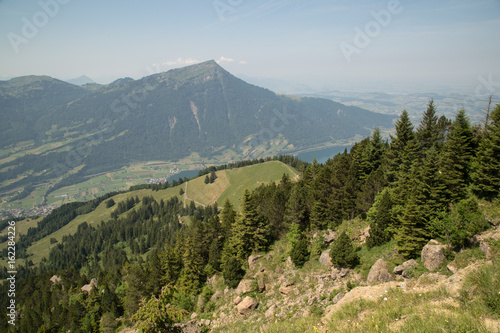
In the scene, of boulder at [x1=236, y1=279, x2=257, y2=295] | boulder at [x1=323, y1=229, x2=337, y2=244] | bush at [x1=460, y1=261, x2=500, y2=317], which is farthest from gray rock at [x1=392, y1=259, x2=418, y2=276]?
boulder at [x1=236, y1=279, x2=257, y2=295]

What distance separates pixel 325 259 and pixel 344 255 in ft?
14.2

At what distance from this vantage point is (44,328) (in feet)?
214

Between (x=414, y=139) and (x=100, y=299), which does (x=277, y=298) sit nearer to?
(x=414, y=139)

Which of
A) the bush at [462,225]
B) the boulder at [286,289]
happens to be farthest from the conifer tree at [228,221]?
the bush at [462,225]

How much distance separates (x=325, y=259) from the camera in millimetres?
33000

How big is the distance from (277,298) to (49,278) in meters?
117

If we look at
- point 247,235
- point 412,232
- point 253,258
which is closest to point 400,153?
point 412,232

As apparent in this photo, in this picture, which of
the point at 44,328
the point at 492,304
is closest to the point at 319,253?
the point at 492,304

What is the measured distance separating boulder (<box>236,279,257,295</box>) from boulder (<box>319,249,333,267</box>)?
1006 cm

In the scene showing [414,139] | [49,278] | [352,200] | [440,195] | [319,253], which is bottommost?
[49,278]

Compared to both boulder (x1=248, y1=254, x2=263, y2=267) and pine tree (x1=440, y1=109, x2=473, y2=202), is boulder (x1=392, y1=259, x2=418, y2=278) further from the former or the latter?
boulder (x1=248, y1=254, x2=263, y2=267)

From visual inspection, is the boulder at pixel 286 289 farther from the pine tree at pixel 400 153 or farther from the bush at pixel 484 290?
the pine tree at pixel 400 153

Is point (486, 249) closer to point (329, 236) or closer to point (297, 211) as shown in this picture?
point (329, 236)

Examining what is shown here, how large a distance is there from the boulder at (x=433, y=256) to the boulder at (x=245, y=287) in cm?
2114
